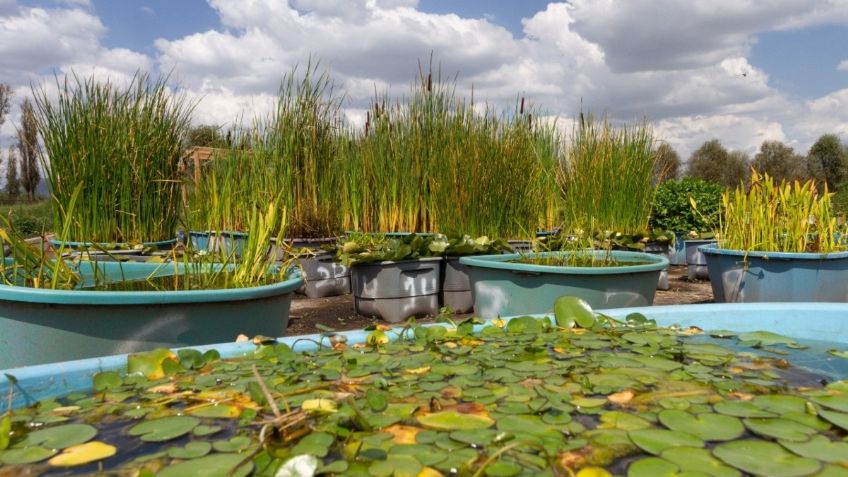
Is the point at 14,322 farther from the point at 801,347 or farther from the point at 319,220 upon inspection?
the point at 319,220

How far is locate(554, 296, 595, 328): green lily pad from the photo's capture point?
5.44 ft

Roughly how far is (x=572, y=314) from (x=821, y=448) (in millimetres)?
831

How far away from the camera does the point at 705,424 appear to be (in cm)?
96

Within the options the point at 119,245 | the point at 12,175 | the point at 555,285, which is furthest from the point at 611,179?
the point at 12,175

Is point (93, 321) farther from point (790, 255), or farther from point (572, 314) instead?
point (790, 255)

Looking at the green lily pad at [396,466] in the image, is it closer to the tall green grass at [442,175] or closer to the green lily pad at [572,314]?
the green lily pad at [572,314]

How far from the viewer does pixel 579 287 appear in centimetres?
216

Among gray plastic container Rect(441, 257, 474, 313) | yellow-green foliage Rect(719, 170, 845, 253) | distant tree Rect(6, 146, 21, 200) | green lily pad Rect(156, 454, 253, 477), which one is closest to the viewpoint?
green lily pad Rect(156, 454, 253, 477)

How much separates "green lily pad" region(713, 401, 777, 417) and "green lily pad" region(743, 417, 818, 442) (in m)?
0.01

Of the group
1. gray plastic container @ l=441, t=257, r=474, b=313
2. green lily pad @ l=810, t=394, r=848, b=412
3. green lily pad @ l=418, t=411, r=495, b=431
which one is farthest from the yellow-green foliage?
green lily pad @ l=418, t=411, r=495, b=431

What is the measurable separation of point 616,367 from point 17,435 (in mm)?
1119

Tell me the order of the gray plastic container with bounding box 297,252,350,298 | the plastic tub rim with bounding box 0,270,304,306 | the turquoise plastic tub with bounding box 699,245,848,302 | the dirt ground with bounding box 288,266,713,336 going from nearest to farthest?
the plastic tub rim with bounding box 0,270,304,306, the turquoise plastic tub with bounding box 699,245,848,302, the dirt ground with bounding box 288,266,713,336, the gray plastic container with bounding box 297,252,350,298

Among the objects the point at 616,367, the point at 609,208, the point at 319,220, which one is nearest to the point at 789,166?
the point at 609,208

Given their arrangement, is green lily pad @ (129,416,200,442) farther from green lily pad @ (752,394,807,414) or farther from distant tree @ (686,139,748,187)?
distant tree @ (686,139,748,187)
